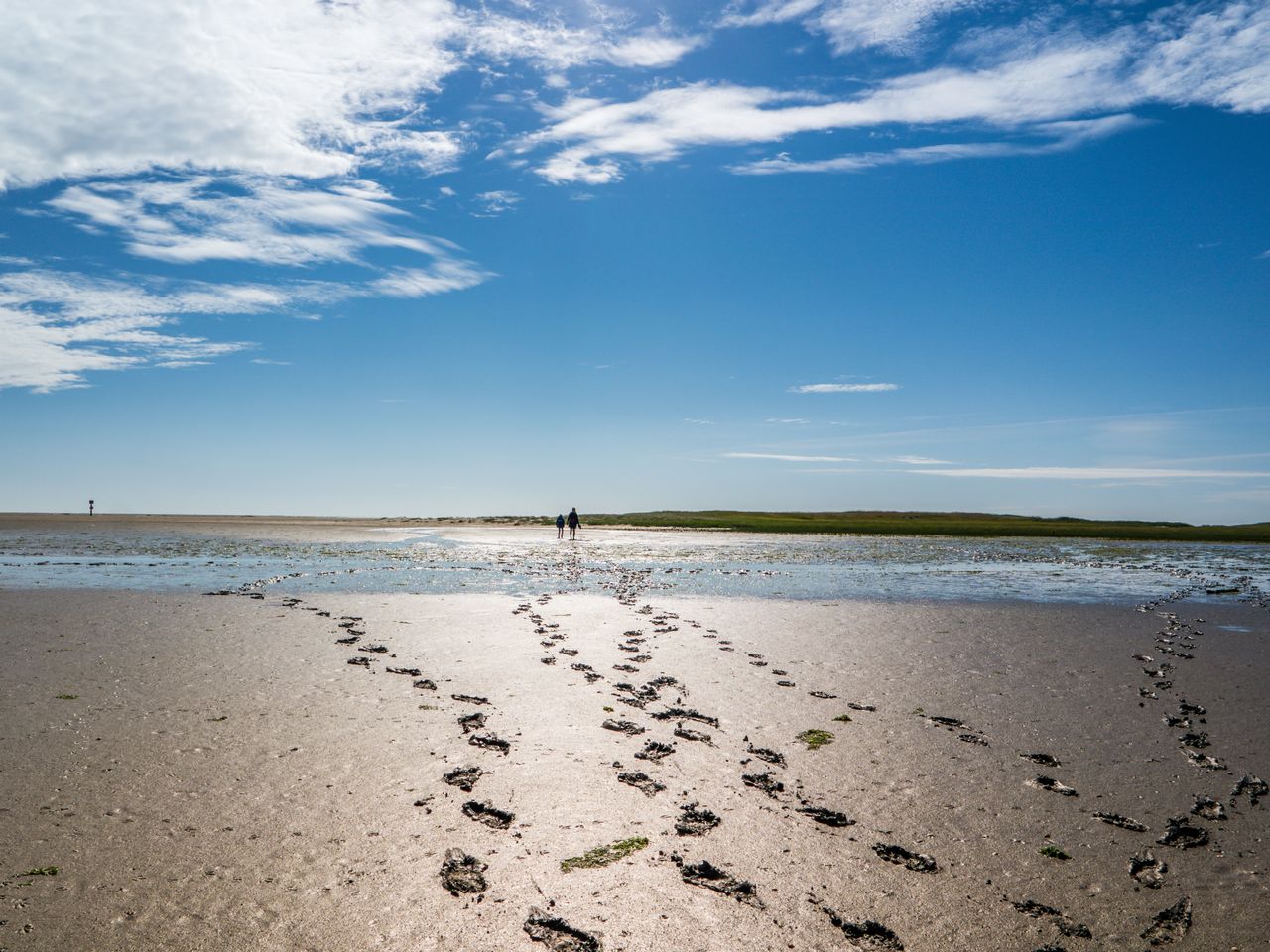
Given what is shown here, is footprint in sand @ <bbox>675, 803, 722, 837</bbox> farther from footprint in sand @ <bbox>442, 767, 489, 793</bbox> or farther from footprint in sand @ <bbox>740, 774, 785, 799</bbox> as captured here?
footprint in sand @ <bbox>442, 767, 489, 793</bbox>

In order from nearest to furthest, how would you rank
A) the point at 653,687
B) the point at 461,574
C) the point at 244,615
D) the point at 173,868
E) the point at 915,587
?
the point at 173,868, the point at 653,687, the point at 244,615, the point at 915,587, the point at 461,574

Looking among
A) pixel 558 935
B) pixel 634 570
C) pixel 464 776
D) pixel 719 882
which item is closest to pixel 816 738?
pixel 719 882

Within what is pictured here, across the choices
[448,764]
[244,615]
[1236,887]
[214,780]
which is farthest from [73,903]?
[244,615]

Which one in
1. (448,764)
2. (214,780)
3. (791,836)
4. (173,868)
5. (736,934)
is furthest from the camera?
(448,764)

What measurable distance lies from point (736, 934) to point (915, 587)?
82.3 ft

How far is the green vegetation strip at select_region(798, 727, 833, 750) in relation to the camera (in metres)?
9.59

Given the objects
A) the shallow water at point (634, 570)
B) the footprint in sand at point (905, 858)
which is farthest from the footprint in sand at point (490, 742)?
the shallow water at point (634, 570)

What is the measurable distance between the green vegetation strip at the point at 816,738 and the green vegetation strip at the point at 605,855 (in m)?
3.45

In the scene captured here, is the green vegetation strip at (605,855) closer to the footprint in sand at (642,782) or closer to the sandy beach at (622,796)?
the sandy beach at (622,796)

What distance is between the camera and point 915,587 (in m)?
28.6

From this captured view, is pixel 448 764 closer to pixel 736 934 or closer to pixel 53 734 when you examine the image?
pixel 736 934

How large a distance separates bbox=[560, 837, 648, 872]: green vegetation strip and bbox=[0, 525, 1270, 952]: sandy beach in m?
0.04

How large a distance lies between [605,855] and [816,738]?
419 centimetres

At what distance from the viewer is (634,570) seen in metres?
34.2
